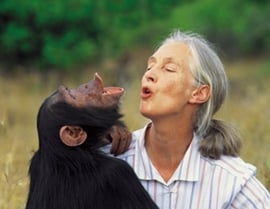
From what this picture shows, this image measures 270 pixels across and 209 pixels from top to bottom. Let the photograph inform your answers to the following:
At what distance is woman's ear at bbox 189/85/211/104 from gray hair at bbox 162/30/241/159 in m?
0.02

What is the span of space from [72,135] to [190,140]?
61cm

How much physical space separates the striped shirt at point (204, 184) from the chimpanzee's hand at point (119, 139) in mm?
99

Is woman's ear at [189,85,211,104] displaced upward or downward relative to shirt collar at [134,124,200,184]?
upward

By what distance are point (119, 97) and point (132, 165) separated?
0.35 m

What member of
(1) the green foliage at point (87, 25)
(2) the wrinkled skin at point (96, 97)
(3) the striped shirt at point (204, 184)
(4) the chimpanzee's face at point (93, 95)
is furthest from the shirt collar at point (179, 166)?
(1) the green foliage at point (87, 25)

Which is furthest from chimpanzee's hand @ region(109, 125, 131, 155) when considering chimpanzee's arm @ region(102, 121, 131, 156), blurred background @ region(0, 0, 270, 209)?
blurred background @ region(0, 0, 270, 209)

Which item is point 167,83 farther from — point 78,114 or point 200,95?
point 78,114

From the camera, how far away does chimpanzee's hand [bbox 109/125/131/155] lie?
426 cm

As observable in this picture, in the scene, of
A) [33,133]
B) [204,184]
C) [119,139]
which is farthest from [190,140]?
[33,133]

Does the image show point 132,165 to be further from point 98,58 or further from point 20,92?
point 98,58

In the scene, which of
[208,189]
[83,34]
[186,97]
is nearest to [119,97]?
[186,97]

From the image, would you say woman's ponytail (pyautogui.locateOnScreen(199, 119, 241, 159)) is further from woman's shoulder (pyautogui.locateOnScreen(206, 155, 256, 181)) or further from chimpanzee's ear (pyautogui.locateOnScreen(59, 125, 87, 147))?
chimpanzee's ear (pyautogui.locateOnScreen(59, 125, 87, 147))

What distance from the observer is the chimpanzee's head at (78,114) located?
4.05 meters

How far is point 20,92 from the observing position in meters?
17.0
